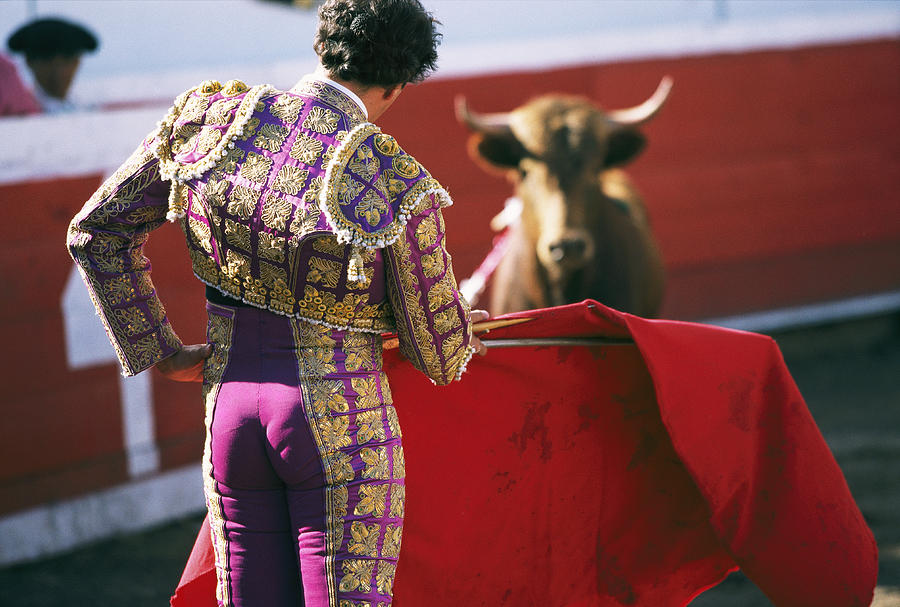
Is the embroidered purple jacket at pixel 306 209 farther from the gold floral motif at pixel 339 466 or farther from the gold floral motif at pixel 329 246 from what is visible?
the gold floral motif at pixel 339 466

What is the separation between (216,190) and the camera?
157 cm

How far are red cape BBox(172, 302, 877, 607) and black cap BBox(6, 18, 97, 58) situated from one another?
2321mm

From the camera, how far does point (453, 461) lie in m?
2.31

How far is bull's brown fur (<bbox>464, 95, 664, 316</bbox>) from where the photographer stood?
163 inches

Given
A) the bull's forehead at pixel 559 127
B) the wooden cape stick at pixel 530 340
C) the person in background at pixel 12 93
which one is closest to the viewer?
the wooden cape stick at pixel 530 340

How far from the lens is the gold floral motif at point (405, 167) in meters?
1.58

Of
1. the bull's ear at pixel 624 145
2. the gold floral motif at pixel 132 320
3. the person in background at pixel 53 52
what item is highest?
the person in background at pixel 53 52

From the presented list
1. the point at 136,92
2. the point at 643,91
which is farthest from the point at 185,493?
Result: the point at 643,91

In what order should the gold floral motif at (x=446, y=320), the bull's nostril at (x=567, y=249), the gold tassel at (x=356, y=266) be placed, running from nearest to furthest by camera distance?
the gold tassel at (x=356, y=266), the gold floral motif at (x=446, y=320), the bull's nostril at (x=567, y=249)

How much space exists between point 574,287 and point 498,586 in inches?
77.7

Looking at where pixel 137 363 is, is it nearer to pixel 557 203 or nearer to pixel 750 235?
pixel 557 203

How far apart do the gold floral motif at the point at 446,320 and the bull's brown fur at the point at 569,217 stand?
2298mm

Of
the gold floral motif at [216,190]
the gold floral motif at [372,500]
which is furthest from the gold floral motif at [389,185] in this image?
the gold floral motif at [372,500]

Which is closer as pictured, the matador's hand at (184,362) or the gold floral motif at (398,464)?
the gold floral motif at (398,464)
